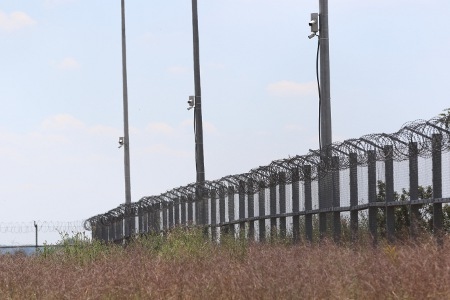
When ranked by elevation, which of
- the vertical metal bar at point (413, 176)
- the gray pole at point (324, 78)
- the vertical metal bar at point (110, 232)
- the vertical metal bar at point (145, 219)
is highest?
the gray pole at point (324, 78)

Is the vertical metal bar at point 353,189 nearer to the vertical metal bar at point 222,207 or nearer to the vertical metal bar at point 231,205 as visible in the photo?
the vertical metal bar at point 231,205

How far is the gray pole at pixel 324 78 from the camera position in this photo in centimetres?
2694

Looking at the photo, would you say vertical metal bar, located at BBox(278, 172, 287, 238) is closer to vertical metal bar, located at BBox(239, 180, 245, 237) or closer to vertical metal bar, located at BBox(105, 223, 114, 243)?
vertical metal bar, located at BBox(239, 180, 245, 237)

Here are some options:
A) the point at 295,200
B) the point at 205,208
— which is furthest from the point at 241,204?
the point at 295,200

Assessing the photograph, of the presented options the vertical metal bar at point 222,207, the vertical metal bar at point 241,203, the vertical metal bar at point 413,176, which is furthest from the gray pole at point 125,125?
the vertical metal bar at point 413,176

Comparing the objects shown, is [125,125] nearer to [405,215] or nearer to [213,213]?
[213,213]

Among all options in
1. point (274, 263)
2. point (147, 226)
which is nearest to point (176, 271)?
point (274, 263)

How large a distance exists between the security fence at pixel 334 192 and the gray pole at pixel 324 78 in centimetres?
50

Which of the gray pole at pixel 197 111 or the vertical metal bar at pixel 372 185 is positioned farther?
the gray pole at pixel 197 111

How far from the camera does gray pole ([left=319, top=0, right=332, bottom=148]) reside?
88.4 ft

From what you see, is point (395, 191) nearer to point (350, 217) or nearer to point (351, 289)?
point (350, 217)

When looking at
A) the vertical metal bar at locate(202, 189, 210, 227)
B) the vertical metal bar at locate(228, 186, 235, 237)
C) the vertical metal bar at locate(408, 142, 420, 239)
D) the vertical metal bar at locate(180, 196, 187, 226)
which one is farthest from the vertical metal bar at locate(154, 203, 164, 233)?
the vertical metal bar at locate(408, 142, 420, 239)

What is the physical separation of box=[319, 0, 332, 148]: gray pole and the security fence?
504 mm

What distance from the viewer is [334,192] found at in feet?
86.7
